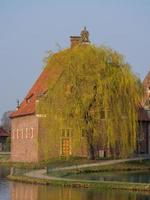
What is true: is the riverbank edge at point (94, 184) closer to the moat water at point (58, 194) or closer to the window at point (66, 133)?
the moat water at point (58, 194)

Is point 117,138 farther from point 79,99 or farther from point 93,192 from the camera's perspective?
point 93,192

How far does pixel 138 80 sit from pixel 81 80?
4879mm

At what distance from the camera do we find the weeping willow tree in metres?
47.5

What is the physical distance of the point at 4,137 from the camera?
90.1 meters

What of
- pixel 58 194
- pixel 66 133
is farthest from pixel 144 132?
pixel 58 194

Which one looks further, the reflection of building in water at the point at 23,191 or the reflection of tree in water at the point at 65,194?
the reflection of building in water at the point at 23,191

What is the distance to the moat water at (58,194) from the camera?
90.0ft

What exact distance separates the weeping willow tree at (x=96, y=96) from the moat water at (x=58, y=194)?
15.0 m

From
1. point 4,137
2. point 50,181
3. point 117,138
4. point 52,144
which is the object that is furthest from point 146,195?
point 4,137

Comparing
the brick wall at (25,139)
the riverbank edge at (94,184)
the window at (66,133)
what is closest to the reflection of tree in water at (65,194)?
the riverbank edge at (94,184)

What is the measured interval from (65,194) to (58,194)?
0.35 meters

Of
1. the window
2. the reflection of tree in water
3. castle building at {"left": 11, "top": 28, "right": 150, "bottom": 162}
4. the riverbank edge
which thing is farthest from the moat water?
castle building at {"left": 11, "top": 28, "right": 150, "bottom": 162}

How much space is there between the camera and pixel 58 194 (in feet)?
94.8

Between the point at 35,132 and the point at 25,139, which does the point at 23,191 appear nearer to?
the point at 35,132
